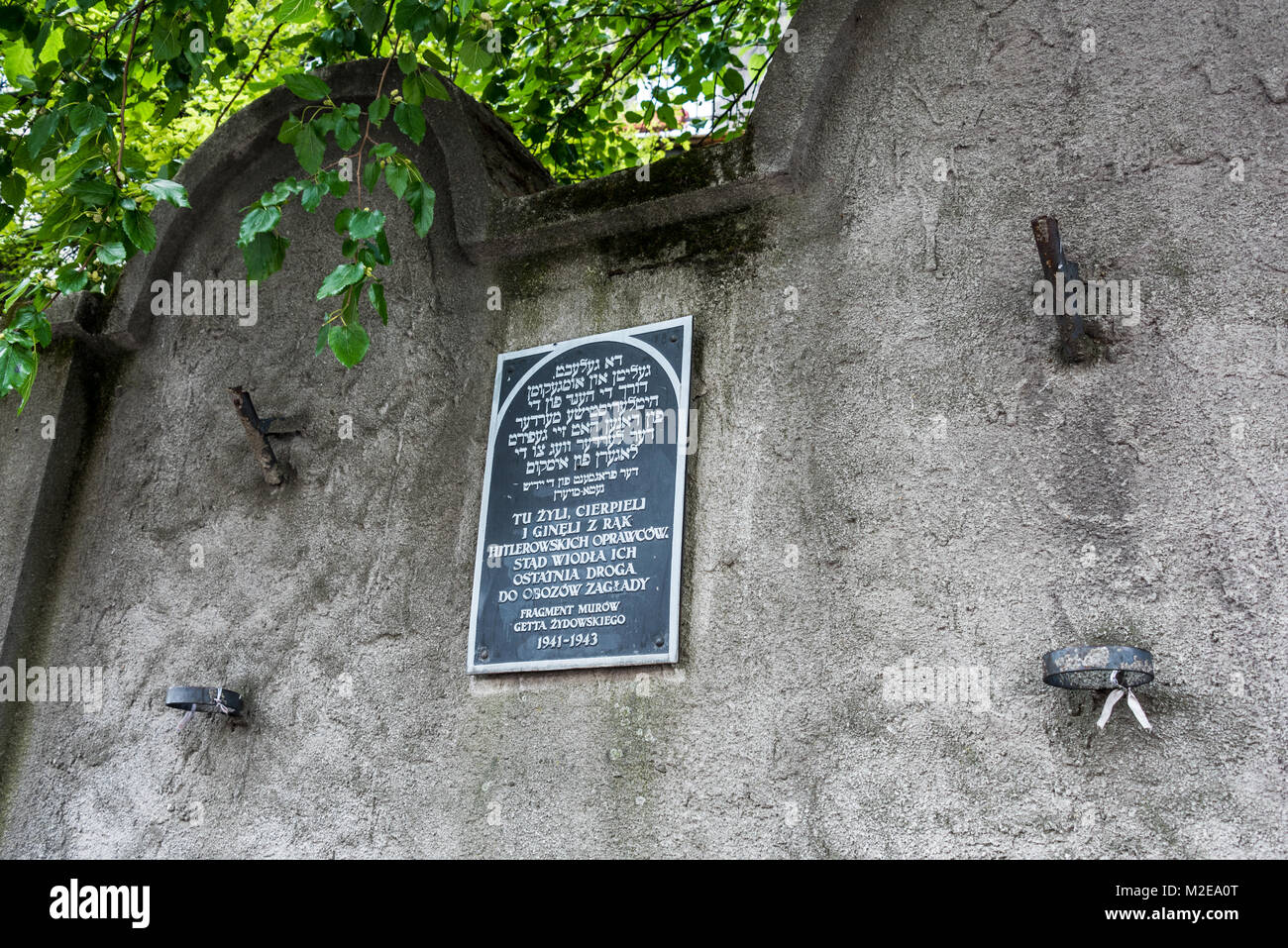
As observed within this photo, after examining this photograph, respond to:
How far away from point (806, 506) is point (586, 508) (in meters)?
0.78

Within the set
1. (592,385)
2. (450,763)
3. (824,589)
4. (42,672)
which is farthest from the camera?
(42,672)

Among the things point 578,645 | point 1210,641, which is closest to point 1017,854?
point 1210,641

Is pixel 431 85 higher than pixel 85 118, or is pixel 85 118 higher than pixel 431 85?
pixel 431 85

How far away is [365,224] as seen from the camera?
3.88 metres

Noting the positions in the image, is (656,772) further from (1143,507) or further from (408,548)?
(1143,507)

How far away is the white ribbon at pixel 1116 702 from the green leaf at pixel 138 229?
10.7 feet

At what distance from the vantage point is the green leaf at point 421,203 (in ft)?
13.2

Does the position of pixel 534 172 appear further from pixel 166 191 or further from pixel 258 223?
pixel 166 191

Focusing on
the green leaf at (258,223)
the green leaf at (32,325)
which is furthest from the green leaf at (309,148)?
the green leaf at (32,325)

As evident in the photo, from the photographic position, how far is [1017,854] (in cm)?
319

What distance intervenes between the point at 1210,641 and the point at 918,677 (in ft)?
2.60

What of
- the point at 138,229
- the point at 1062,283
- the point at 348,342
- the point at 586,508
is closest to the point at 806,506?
the point at 586,508

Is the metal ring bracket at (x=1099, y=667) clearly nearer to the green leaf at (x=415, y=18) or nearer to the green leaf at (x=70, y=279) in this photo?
the green leaf at (x=415, y=18)

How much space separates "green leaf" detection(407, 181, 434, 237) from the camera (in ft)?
13.2
